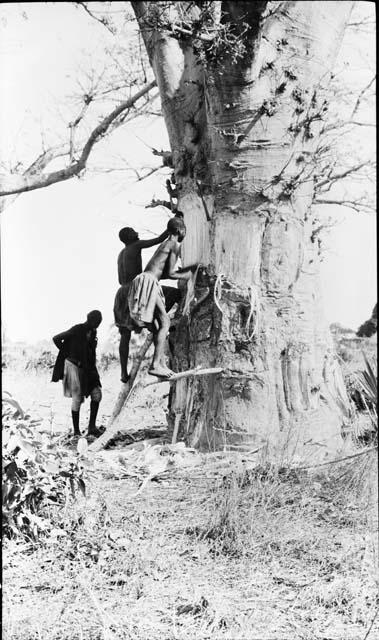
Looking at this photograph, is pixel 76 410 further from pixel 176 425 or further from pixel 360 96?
pixel 360 96

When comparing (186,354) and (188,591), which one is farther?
(186,354)

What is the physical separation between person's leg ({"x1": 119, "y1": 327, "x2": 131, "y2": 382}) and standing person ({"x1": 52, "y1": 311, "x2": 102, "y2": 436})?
0.13 metres

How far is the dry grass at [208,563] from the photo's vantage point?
9.91ft

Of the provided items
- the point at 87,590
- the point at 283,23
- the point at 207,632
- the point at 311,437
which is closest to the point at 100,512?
the point at 87,590

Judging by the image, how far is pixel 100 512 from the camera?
336 centimetres

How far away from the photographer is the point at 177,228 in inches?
140

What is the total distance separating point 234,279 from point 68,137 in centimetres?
120

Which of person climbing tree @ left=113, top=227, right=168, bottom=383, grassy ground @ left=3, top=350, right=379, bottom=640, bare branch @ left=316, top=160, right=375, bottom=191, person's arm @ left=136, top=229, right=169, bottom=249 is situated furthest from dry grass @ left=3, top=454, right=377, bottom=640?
bare branch @ left=316, top=160, right=375, bottom=191

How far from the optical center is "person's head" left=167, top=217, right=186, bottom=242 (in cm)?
353

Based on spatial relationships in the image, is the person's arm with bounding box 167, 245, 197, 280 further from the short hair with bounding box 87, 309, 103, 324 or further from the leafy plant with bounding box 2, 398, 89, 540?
the leafy plant with bounding box 2, 398, 89, 540

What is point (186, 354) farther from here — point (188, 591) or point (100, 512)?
point (188, 591)

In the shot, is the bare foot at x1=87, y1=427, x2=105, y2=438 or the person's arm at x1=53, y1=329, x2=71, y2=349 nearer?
the person's arm at x1=53, y1=329, x2=71, y2=349

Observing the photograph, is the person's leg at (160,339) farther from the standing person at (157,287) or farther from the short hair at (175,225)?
the short hair at (175,225)

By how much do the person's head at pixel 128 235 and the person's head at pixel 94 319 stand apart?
0.38 metres
